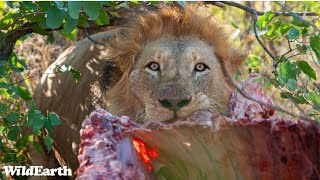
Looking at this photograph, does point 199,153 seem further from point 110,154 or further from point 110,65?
point 110,65

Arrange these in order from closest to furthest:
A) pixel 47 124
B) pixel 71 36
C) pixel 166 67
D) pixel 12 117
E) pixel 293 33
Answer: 1. pixel 166 67
2. pixel 293 33
3. pixel 47 124
4. pixel 12 117
5. pixel 71 36

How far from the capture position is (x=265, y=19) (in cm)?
372

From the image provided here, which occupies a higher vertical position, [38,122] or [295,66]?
[295,66]

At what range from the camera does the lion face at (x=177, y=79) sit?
3.15 m

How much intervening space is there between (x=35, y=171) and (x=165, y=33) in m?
1.62

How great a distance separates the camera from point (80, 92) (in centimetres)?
502

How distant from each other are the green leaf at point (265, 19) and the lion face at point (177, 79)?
0.97 ft

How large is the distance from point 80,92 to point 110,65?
1021 mm

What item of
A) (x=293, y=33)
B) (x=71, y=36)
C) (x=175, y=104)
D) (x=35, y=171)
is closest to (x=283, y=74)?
(x=293, y=33)

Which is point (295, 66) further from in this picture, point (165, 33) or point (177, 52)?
point (165, 33)

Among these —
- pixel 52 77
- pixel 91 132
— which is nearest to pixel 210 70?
pixel 91 132

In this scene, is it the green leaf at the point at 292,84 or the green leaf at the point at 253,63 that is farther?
the green leaf at the point at 253,63

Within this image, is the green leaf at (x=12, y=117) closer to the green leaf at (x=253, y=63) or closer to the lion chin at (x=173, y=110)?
the lion chin at (x=173, y=110)

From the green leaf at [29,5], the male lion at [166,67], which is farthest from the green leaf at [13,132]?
the green leaf at [29,5]
